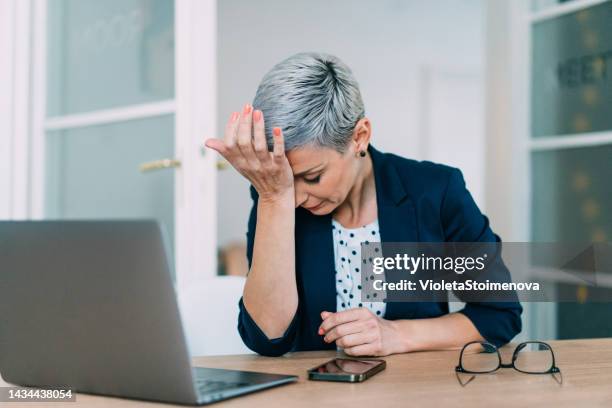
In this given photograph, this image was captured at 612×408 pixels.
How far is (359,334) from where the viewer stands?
116cm

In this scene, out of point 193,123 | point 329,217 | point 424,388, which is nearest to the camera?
point 424,388

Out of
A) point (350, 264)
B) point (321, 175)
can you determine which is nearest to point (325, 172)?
point (321, 175)

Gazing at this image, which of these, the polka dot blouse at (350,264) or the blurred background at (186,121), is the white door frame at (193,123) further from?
the polka dot blouse at (350,264)

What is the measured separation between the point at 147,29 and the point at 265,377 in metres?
1.77

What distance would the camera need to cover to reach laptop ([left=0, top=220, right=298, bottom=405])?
0.75 m

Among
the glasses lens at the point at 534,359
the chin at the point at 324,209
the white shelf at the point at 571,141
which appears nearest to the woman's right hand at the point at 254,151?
the chin at the point at 324,209

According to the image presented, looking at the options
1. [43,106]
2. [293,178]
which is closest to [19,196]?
[43,106]

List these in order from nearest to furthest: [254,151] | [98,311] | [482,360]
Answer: [98,311], [482,360], [254,151]

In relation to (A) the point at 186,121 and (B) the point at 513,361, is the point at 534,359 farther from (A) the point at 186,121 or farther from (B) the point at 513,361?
(A) the point at 186,121

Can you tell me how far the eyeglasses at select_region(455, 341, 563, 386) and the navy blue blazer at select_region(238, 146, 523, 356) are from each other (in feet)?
0.73

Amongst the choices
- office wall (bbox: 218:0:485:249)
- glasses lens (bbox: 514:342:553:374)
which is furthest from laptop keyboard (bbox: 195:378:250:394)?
office wall (bbox: 218:0:485:249)

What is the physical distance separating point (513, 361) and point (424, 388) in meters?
0.18

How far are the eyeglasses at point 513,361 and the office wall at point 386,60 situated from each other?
3.25 metres

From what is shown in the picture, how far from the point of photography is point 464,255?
1.47 m
